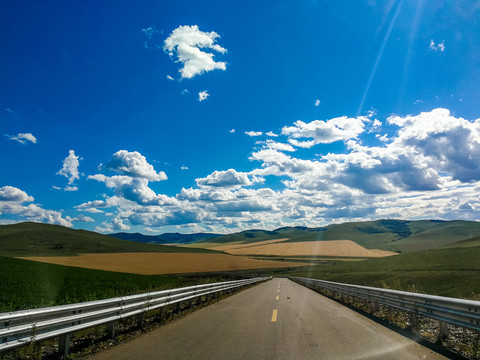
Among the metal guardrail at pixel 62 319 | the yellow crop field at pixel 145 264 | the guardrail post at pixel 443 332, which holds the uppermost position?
the metal guardrail at pixel 62 319

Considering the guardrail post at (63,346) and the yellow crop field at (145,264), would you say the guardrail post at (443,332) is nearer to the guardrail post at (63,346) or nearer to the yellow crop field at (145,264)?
the guardrail post at (63,346)

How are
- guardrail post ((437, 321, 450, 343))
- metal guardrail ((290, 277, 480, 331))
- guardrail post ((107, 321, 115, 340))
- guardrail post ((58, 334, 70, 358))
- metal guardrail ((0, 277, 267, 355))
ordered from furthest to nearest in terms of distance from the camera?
guardrail post ((107, 321, 115, 340)) → guardrail post ((437, 321, 450, 343)) → metal guardrail ((290, 277, 480, 331)) → guardrail post ((58, 334, 70, 358)) → metal guardrail ((0, 277, 267, 355))

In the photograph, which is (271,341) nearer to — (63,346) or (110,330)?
(110,330)

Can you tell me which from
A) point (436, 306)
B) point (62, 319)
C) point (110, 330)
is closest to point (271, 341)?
point (110, 330)

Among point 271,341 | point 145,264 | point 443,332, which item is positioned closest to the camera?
point 271,341

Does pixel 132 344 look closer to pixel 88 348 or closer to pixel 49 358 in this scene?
pixel 88 348

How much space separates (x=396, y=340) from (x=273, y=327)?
118 inches

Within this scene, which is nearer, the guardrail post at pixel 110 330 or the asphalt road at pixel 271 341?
the asphalt road at pixel 271 341

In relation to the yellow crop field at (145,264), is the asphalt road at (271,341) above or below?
above

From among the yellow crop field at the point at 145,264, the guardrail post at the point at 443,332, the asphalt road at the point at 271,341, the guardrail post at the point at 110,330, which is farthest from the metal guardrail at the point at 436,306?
the yellow crop field at the point at 145,264

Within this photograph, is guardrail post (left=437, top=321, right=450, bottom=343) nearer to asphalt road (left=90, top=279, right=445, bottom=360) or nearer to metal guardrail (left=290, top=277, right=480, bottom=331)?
metal guardrail (left=290, top=277, right=480, bottom=331)

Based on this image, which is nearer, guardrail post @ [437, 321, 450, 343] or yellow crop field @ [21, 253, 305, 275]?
guardrail post @ [437, 321, 450, 343]

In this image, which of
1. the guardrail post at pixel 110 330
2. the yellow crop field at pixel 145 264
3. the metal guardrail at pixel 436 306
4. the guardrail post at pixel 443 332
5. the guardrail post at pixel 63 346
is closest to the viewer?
the guardrail post at pixel 63 346

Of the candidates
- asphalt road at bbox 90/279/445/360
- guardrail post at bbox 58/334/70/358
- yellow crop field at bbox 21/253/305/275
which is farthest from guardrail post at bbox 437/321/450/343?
yellow crop field at bbox 21/253/305/275
